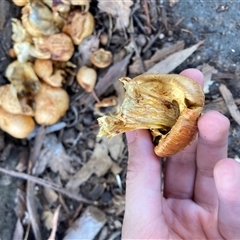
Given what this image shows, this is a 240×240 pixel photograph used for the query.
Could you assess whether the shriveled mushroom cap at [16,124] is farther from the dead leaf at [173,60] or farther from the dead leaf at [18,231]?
the dead leaf at [173,60]

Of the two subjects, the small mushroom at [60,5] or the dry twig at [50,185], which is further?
the dry twig at [50,185]

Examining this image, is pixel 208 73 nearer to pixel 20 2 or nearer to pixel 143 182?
pixel 143 182

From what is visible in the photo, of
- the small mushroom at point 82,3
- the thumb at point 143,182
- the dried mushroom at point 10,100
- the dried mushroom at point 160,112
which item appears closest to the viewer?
the dried mushroom at point 160,112

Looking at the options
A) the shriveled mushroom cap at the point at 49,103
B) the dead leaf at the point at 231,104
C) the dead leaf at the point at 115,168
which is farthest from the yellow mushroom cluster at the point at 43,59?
the dead leaf at the point at 231,104

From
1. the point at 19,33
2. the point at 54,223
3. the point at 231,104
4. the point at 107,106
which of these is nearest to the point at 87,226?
the point at 54,223

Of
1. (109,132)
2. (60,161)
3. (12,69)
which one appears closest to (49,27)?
(12,69)

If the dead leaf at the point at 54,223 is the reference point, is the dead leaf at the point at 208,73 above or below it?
above
